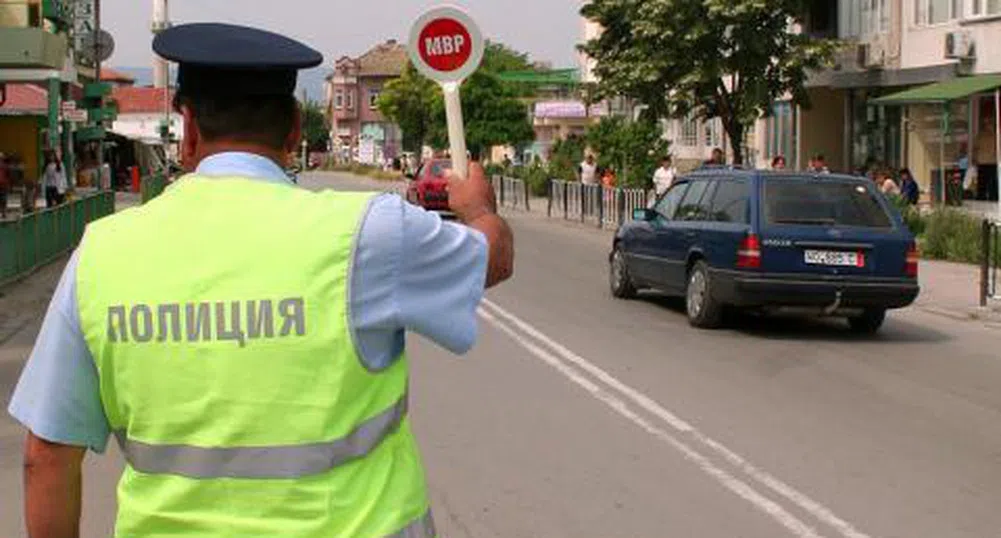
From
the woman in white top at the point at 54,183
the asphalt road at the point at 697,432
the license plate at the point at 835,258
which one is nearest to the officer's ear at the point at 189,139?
the asphalt road at the point at 697,432

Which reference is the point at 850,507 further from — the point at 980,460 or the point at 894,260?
the point at 894,260

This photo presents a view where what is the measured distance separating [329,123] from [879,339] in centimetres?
15166

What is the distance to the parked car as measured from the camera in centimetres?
1292

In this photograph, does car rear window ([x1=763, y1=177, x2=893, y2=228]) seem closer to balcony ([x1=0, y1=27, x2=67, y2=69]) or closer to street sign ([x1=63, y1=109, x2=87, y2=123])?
balcony ([x1=0, y1=27, x2=67, y2=69])

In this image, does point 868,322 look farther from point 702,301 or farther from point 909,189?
point 909,189

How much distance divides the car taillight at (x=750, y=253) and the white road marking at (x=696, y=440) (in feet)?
6.45

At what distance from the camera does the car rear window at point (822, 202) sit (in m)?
13.2

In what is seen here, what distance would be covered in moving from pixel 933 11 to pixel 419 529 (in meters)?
31.6

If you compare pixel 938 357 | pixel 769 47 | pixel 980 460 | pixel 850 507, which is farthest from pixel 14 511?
pixel 769 47

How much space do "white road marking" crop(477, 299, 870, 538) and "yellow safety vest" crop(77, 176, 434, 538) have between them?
188 cm

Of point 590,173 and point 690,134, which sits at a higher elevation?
point 690,134

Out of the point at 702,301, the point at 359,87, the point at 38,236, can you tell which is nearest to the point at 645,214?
the point at 702,301

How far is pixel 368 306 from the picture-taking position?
2195 mm

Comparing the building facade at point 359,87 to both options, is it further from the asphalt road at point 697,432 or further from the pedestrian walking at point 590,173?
the asphalt road at point 697,432
